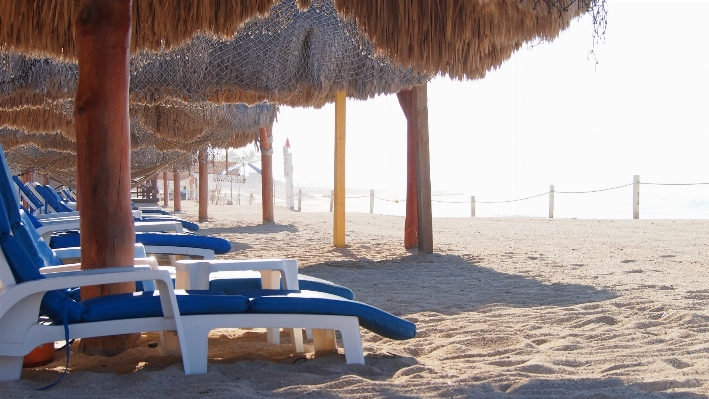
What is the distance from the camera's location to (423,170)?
7020 millimetres

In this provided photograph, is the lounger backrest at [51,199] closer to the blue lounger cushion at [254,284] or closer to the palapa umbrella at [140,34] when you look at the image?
the palapa umbrella at [140,34]

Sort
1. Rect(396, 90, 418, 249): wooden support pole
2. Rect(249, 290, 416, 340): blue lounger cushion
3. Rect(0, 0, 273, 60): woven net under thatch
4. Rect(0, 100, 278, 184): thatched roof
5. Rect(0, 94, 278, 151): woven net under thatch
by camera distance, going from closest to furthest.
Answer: Rect(249, 290, 416, 340): blue lounger cushion
Rect(0, 0, 273, 60): woven net under thatch
Rect(396, 90, 418, 249): wooden support pole
Rect(0, 94, 278, 151): woven net under thatch
Rect(0, 100, 278, 184): thatched roof

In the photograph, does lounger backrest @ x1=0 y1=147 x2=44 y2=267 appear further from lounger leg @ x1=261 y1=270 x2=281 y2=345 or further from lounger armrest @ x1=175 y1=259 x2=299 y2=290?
lounger leg @ x1=261 y1=270 x2=281 y2=345

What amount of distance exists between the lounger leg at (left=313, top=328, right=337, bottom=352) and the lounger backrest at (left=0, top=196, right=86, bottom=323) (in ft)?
3.19

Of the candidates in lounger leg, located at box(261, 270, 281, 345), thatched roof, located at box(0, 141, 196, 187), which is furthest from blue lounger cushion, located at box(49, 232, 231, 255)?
thatched roof, located at box(0, 141, 196, 187)

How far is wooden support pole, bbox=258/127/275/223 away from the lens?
13.4 m

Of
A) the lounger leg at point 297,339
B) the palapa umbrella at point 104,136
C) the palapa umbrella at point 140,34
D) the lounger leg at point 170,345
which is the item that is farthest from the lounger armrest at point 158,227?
the lounger leg at point 297,339

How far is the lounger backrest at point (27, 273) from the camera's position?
216 cm

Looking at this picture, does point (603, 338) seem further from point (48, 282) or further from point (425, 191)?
point (425, 191)

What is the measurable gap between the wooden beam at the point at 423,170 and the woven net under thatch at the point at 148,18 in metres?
3.73

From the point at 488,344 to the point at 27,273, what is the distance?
195 cm

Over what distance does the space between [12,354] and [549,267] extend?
15.9 ft

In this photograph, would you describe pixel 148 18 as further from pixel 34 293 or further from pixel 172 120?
pixel 172 120

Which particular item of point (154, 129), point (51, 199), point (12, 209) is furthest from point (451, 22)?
point (154, 129)
